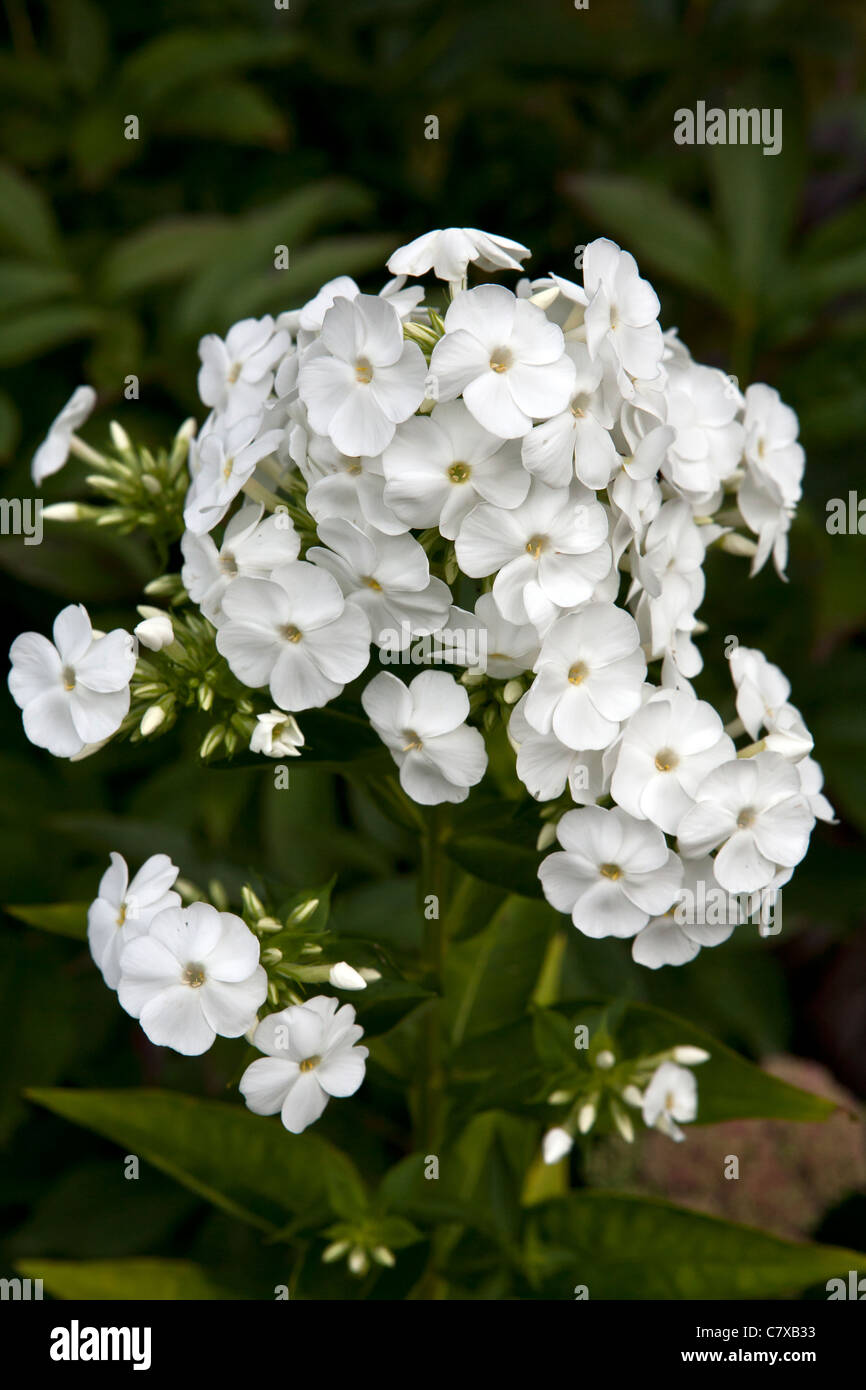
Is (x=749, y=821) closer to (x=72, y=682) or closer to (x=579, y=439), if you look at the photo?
(x=579, y=439)

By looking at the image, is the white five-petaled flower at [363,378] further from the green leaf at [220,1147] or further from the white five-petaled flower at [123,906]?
the green leaf at [220,1147]

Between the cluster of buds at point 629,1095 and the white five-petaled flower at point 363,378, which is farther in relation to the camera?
the cluster of buds at point 629,1095

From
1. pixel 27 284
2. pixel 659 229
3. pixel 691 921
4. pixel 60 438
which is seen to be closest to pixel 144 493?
pixel 60 438

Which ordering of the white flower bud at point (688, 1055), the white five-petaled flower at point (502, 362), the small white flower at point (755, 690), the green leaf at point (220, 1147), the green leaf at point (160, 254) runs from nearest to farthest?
the white five-petaled flower at point (502, 362) → the small white flower at point (755, 690) → the white flower bud at point (688, 1055) → the green leaf at point (220, 1147) → the green leaf at point (160, 254)

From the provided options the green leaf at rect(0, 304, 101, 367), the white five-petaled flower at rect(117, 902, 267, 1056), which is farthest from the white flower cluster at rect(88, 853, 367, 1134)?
the green leaf at rect(0, 304, 101, 367)

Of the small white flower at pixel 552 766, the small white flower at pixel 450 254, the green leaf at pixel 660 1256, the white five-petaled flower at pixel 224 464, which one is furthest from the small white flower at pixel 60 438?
the green leaf at pixel 660 1256
